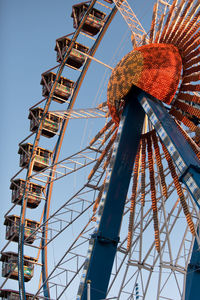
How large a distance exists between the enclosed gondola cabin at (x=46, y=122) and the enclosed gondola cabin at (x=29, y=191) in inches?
92.7

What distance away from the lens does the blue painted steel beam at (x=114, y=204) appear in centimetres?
1318

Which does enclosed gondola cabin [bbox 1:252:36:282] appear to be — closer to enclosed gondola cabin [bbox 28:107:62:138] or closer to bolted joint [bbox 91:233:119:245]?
enclosed gondola cabin [bbox 28:107:62:138]

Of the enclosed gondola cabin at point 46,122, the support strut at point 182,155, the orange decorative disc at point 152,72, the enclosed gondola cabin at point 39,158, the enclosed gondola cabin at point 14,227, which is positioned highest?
the enclosed gondola cabin at point 46,122

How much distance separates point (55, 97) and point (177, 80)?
11.3 metres

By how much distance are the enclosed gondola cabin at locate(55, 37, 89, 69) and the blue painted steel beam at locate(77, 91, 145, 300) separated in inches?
383

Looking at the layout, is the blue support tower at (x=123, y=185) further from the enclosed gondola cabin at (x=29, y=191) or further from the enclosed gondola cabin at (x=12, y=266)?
the enclosed gondola cabin at (x=12, y=266)

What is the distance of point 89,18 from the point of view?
24531 millimetres

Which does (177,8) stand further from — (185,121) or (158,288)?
(158,288)

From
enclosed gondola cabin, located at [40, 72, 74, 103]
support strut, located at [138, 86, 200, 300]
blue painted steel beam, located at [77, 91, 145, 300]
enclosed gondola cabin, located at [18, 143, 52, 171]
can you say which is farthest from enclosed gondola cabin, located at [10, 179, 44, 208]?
support strut, located at [138, 86, 200, 300]

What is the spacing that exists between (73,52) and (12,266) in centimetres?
1001

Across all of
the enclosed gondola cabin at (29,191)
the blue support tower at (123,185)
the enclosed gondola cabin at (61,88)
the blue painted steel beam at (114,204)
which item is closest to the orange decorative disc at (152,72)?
the blue support tower at (123,185)

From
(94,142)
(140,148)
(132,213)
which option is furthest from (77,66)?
(132,213)

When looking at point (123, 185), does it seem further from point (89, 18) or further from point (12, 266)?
point (12, 266)

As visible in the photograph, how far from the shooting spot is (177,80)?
13672 millimetres
